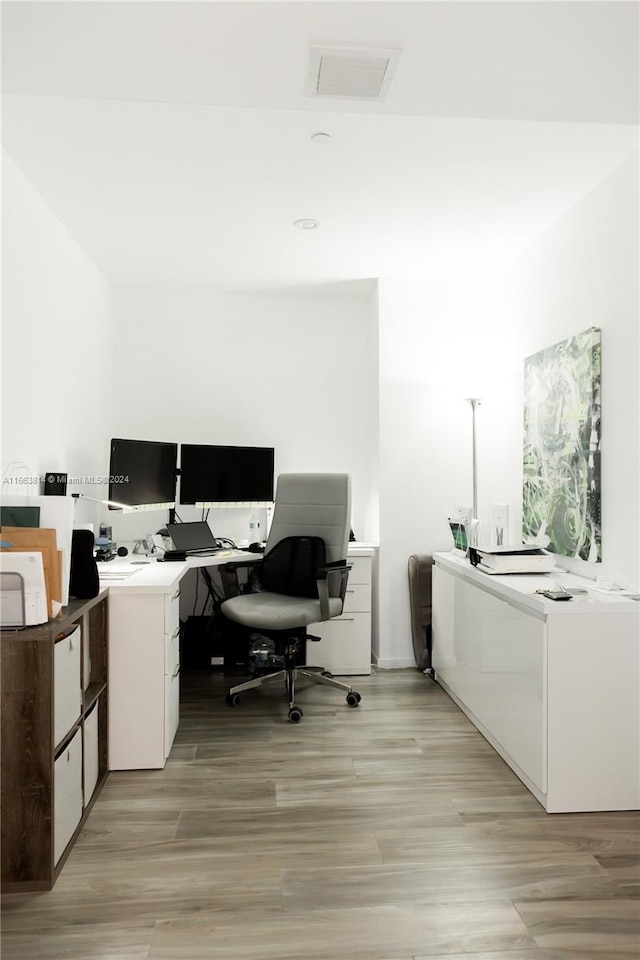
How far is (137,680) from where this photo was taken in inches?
118

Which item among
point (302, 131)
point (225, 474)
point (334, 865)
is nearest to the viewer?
point (334, 865)

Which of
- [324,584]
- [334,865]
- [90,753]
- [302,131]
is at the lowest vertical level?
[334,865]

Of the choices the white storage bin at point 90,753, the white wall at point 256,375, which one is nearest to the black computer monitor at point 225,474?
the white wall at point 256,375

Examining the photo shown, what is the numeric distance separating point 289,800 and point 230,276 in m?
3.29

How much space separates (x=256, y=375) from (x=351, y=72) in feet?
10.1

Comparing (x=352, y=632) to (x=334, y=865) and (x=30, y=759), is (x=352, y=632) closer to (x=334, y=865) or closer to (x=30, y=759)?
(x=334, y=865)

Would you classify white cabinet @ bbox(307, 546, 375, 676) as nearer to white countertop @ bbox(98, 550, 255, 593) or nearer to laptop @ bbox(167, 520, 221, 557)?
white countertop @ bbox(98, 550, 255, 593)

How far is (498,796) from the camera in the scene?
276 cm

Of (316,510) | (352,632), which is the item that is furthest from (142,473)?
(352,632)

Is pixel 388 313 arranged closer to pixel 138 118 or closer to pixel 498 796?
pixel 138 118

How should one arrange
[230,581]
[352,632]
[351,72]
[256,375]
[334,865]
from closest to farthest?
[351,72]
[334,865]
[352,632]
[230,581]
[256,375]

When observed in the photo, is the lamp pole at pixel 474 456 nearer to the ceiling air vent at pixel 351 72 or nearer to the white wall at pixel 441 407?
the white wall at pixel 441 407

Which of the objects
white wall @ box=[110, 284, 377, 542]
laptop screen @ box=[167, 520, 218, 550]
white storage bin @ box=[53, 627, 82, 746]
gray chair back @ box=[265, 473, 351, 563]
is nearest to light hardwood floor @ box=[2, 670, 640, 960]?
white storage bin @ box=[53, 627, 82, 746]

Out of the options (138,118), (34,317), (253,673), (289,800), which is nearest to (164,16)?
(138,118)
